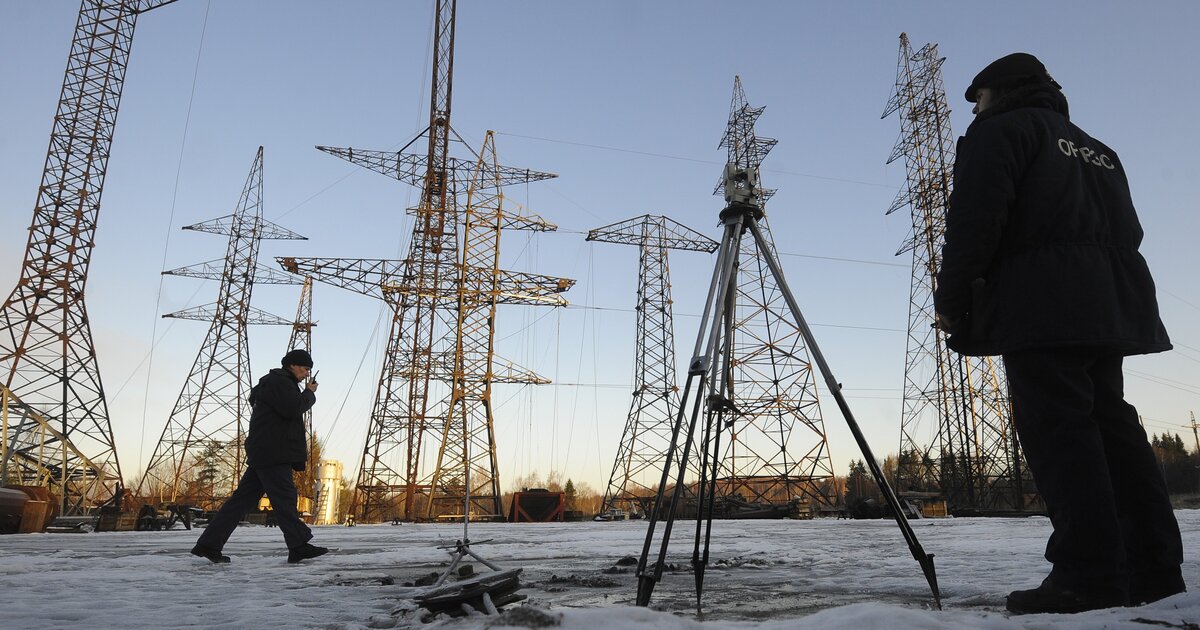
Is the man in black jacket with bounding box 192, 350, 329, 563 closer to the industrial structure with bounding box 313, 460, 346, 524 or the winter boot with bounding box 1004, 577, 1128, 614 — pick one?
the winter boot with bounding box 1004, 577, 1128, 614

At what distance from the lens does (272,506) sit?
4.71 meters

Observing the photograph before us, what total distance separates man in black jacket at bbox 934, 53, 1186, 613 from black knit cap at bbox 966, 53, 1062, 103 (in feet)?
0.53

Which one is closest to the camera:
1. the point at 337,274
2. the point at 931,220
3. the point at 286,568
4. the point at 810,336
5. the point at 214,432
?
the point at 810,336

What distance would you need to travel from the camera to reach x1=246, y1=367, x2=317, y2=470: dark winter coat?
4824 millimetres

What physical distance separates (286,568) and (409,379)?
82.2ft

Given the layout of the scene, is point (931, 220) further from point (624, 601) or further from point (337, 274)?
point (624, 601)

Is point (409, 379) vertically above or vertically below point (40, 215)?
below

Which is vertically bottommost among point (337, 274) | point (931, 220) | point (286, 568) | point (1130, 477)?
point (286, 568)

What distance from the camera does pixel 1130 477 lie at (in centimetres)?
206

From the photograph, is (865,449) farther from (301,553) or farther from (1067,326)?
(301,553)

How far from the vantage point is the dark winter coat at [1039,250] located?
1.96 metres

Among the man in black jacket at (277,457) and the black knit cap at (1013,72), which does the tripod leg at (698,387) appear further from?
the man in black jacket at (277,457)

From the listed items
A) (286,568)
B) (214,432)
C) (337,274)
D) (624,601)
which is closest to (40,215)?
(337,274)

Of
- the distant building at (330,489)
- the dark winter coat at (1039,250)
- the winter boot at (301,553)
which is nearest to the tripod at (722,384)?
the dark winter coat at (1039,250)
